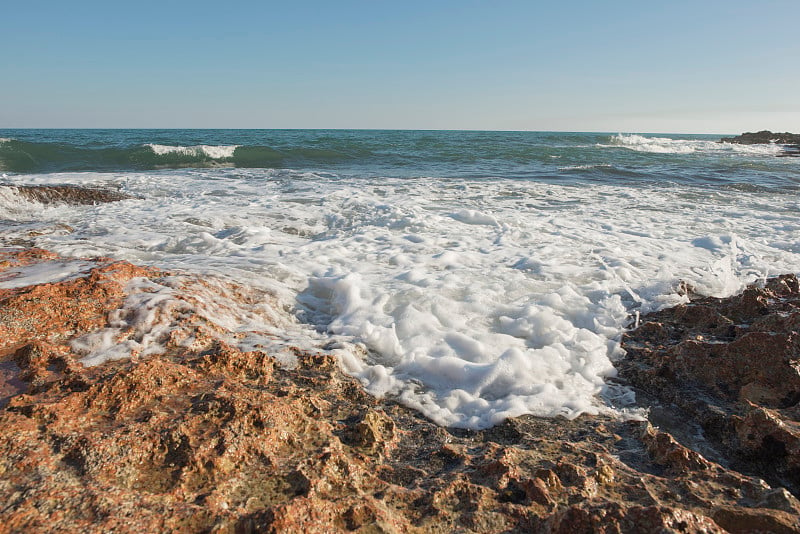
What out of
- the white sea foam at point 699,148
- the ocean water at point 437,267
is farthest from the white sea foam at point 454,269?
the white sea foam at point 699,148

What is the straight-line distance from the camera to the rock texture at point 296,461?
124 centimetres

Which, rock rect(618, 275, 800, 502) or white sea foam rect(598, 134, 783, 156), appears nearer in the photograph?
rock rect(618, 275, 800, 502)

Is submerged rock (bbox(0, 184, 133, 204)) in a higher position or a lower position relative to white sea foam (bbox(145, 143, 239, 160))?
lower

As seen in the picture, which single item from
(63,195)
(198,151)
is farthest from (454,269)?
(198,151)

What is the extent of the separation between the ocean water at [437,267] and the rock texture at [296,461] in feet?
0.78

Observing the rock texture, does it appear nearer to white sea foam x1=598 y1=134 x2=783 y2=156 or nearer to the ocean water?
the ocean water

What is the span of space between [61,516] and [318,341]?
150cm

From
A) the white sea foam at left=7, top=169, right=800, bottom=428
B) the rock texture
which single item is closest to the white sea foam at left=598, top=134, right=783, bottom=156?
the white sea foam at left=7, top=169, right=800, bottom=428

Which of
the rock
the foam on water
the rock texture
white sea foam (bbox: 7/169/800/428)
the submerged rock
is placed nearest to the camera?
the rock texture

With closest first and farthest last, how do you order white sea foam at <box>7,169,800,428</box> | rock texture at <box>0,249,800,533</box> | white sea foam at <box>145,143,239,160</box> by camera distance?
rock texture at <box>0,249,800,533</box> < white sea foam at <box>7,169,800,428</box> < white sea foam at <box>145,143,239,160</box>

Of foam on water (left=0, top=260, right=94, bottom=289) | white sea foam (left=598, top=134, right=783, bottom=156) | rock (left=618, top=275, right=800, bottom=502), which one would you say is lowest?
rock (left=618, top=275, right=800, bottom=502)

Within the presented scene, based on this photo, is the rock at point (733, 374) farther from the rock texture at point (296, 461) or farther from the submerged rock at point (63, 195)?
the submerged rock at point (63, 195)

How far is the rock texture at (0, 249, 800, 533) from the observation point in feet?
4.08

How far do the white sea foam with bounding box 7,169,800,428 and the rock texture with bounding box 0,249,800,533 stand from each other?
0.83ft
